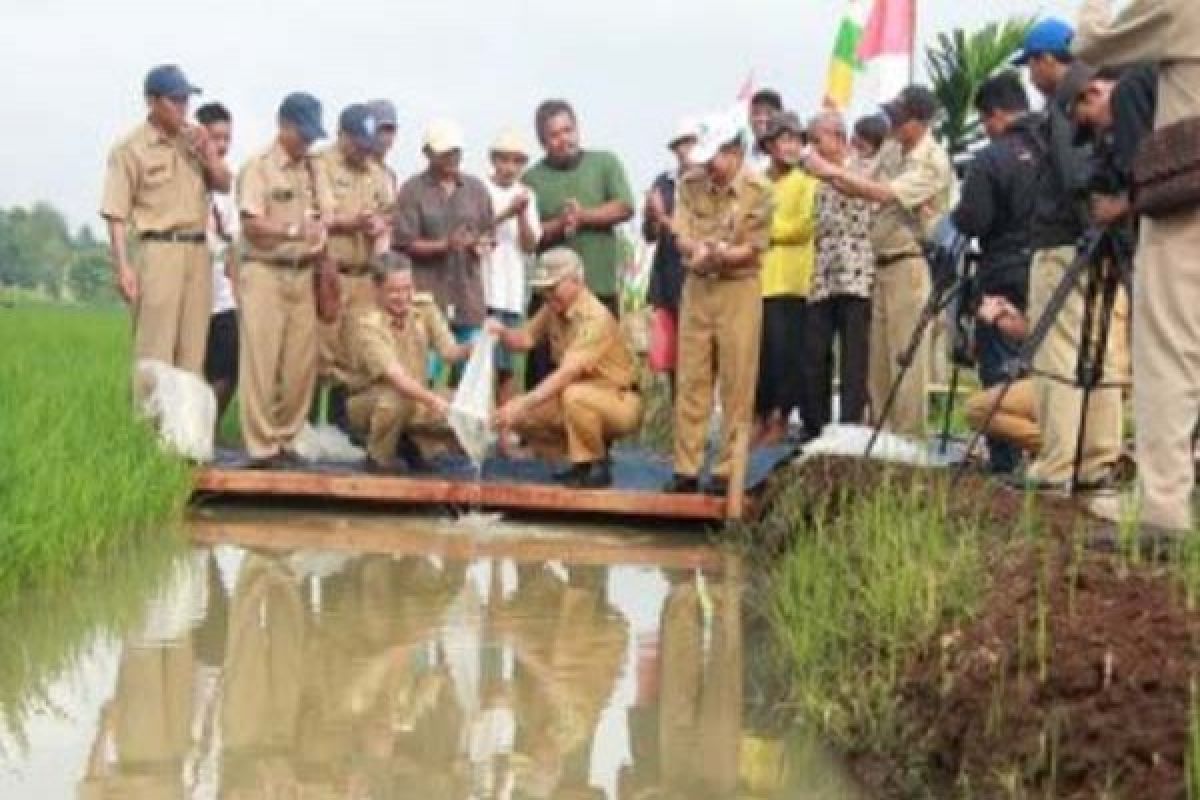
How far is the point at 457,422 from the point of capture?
727 cm

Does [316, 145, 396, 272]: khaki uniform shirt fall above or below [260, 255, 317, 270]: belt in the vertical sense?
above

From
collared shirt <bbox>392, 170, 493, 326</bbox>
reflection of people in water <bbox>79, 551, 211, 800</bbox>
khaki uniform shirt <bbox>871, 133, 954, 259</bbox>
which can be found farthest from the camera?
collared shirt <bbox>392, 170, 493, 326</bbox>

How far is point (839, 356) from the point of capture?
7.80 meters

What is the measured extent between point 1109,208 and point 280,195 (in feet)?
12.5

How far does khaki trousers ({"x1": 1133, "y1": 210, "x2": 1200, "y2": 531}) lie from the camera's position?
12.9ft

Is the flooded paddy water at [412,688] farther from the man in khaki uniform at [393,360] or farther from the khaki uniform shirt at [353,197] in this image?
the khaki uniform shirt at [353,197]

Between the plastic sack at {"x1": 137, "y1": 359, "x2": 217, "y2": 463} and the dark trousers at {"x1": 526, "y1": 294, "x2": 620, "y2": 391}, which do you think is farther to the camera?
the dark trousers at {"x1": 526, "y1": 294, "x2": 620, "y2": 391}

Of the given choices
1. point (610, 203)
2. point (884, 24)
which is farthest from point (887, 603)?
point (884, 24)

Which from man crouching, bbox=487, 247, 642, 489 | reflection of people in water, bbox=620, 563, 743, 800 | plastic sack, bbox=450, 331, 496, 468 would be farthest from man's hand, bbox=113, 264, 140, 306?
reflection of people in water, bbox=620, 563, 743, 800

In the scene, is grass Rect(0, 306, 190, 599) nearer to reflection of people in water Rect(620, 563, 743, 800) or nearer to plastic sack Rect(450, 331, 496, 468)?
plastic sack Rect(450, 331, 496, 468)

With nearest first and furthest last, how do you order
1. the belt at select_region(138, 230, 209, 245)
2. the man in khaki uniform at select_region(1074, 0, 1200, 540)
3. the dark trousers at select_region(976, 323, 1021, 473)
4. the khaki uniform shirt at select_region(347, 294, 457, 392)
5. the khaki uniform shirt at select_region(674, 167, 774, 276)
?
1. the man in khaki uniform at select_region(1074, 0, 1200, 540)
2. the dark trousers at select_region(976, 323, 1021, 473)
3. the khaki uniform shirt at select_region(674, 167, 774, 276)
4. the khaki uniform shirt at select_region(347, 294, 457, 392)
5. the belt at select_region(138, 230, 209, 245)

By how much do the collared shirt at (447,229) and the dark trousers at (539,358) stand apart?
25cm

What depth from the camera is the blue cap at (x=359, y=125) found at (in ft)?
25.5

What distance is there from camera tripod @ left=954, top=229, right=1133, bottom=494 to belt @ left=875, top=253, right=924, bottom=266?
1.82 m
